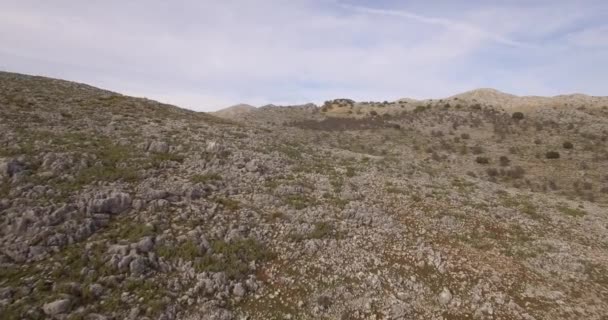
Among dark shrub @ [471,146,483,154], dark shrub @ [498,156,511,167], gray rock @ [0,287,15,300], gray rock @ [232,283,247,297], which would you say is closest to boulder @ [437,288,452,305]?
gray rock @ [232,283,247,297]

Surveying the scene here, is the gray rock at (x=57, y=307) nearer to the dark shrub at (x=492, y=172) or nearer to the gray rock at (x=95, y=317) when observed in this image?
the gray rock at (x=95, y=317)

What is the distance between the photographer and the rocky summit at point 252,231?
1341 cm

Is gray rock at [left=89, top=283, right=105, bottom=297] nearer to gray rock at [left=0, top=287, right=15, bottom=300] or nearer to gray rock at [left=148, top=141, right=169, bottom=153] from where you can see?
gray rock at [left=0, top=287, right=15, bottom=300]

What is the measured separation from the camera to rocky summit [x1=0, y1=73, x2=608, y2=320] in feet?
44.0

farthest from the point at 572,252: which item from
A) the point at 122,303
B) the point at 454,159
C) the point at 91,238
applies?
the point at 454,159

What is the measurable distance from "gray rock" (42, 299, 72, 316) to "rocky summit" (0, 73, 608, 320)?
1.6 inches

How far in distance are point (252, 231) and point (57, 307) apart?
7.87m

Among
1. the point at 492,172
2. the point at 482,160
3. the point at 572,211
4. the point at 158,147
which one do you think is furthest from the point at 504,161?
the point at 158,147

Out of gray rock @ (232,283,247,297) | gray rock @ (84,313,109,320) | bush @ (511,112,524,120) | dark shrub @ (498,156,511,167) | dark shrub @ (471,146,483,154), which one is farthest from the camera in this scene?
bush @ (511,112,524,120)

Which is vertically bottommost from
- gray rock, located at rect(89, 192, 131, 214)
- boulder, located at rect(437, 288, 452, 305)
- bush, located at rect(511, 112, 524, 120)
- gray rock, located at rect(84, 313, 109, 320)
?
boulder, located at rect(437, 288, 452, 305)

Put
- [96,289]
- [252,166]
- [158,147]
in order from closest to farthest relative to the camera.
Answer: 1. [96,289]
2. [252,166]
3. [158,147]

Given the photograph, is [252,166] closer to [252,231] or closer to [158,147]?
[158,147]

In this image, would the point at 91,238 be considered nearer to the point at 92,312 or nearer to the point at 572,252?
the point at 92,312

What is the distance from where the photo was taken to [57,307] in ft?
37.9
